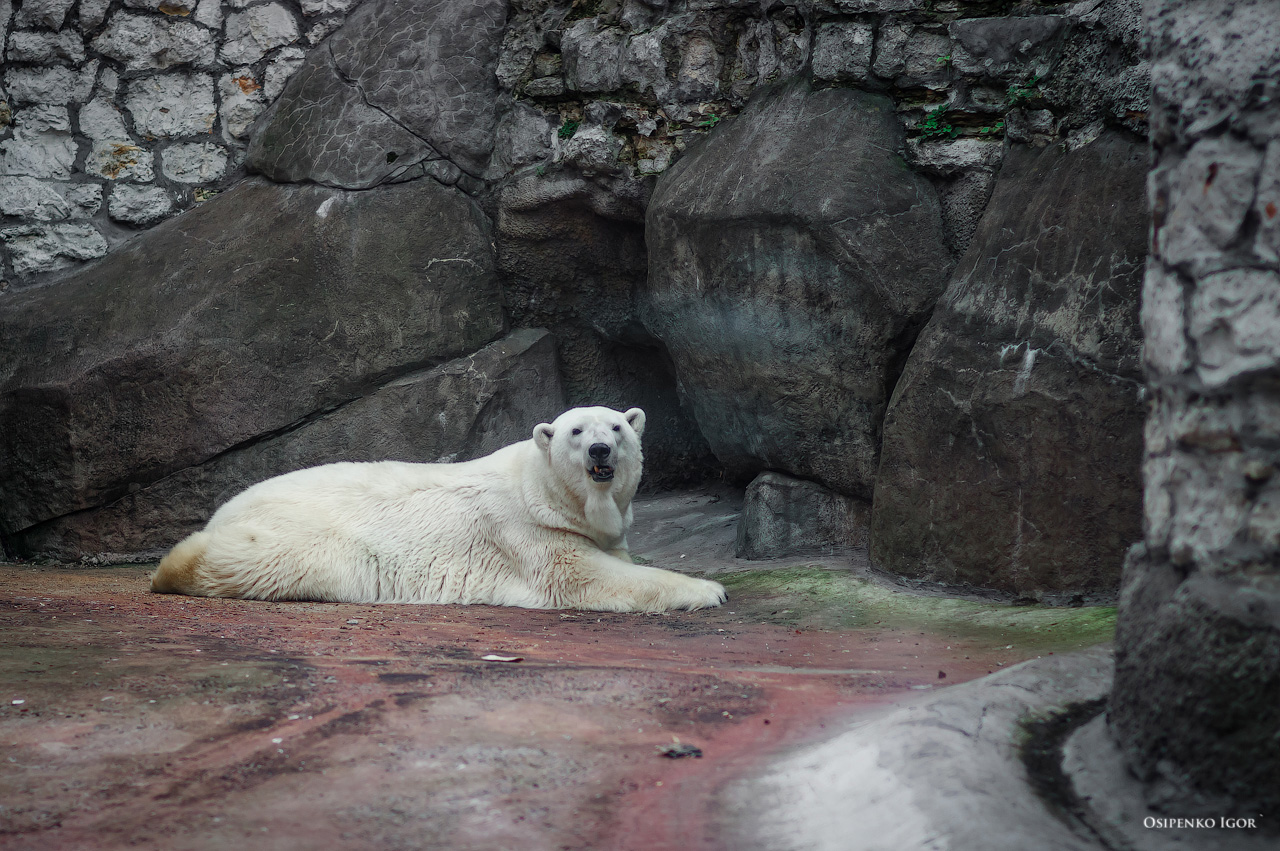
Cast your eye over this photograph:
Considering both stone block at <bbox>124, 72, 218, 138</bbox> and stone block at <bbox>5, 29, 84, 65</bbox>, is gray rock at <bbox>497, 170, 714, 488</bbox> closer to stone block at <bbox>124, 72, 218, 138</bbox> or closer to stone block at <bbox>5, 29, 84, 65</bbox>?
stone block at <bbox>124, 72, 218, 138</bbox>

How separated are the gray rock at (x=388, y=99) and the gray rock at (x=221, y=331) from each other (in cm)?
21

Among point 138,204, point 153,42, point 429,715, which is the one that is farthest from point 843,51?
point 138,204

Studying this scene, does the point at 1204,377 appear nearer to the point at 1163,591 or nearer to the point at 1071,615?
the point at 1163,591

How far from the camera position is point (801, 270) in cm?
542

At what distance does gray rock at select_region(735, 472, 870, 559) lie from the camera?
18.7ft

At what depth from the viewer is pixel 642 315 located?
7.01 meters

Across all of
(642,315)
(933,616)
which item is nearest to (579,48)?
(642,315)

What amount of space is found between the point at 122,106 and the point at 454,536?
4.08 m

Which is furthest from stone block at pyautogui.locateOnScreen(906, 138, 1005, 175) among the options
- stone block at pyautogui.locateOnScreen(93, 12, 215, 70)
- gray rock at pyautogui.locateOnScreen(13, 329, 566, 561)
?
stone block at pyautogui.locateOnScreen(93, 12, 215, 70)

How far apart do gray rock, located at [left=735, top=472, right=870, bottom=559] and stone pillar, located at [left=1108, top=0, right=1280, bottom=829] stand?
369cm

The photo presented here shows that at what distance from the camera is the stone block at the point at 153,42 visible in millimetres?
6809

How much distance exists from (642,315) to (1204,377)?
5.29 m

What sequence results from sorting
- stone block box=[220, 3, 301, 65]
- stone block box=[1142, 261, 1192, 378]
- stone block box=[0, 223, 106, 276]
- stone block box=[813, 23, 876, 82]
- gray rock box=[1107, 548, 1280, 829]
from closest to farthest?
1. gray rock box=[1107, 548, 1280, 829]
2. stone block box=[1142, 261, 1192, 378]
3. stone block box=[813, 23, 876, 82]
4. stone block box=[0, 223, 106, 276]
5. stone block box=[220, 3, 301, 65]

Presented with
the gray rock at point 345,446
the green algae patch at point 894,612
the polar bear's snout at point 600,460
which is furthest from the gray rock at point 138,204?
the green algae patch at point 894,612
